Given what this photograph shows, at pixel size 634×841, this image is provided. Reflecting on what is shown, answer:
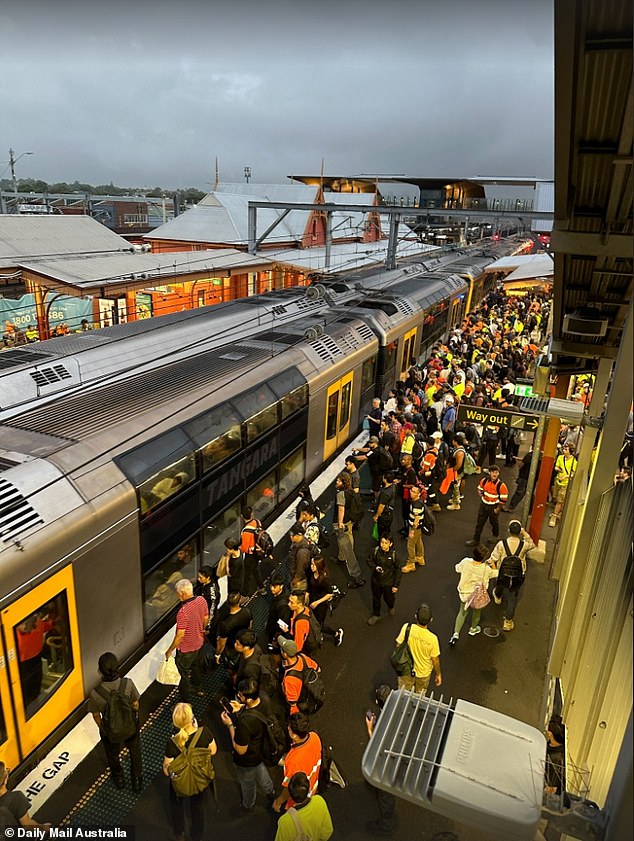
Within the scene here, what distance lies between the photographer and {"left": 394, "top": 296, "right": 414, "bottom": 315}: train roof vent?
51.8 ft

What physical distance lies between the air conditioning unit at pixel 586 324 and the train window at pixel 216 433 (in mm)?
4245

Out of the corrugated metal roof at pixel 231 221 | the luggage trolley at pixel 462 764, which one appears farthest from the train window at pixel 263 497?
the corrugated metal roof at pixel 231 221

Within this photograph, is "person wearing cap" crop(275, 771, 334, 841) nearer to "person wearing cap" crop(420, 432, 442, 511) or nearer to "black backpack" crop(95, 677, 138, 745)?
"black backpack" crop(95, 677, 138, 745)

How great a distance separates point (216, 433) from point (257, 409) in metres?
1.14

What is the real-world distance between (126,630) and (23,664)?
131 centimetres

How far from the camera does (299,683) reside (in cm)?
513

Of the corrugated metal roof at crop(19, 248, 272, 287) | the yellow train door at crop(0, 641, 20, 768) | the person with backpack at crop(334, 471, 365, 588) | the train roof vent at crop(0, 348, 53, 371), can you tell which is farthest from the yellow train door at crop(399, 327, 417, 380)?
the yellow train door at crop(0, 641, 20, 768)

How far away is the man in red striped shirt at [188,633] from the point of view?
5621mm

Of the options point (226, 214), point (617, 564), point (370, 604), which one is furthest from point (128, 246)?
point (617, 564)

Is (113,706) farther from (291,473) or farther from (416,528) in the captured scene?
(291,473)

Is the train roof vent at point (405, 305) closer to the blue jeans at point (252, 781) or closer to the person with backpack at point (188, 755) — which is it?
the blue jeans at point (252, 781)

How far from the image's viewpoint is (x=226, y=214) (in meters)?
28.2

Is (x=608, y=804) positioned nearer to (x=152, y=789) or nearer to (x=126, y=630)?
(x=152, y=789)

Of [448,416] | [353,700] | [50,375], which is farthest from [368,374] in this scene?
[353,700]
